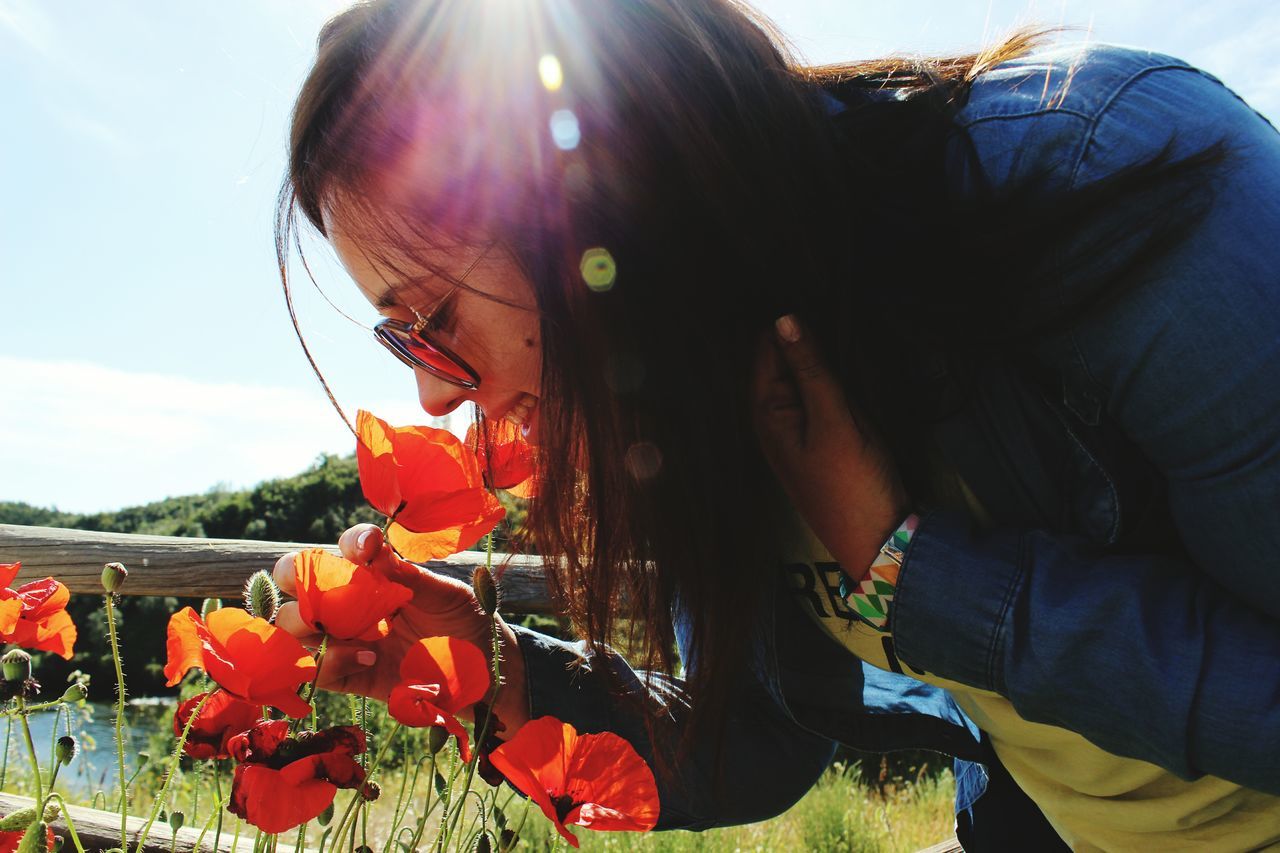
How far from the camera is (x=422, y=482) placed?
3.01 feet

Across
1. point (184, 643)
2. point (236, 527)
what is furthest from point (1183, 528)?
point (236, 527)

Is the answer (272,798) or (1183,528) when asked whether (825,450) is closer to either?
(1183,528)

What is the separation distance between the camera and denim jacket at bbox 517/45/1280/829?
0.74m

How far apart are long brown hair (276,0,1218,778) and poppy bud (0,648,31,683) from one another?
564 mm

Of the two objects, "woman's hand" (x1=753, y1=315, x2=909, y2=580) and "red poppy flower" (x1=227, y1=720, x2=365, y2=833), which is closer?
"red poppy flower" (x1=227, y1=720, x2=365, y2=833)

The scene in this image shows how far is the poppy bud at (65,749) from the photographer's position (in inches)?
33.3

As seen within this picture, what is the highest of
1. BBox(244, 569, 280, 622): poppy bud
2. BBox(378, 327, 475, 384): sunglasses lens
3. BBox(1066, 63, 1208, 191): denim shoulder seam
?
BBox(1066, 63, 1208, 191): denim shoulder seam

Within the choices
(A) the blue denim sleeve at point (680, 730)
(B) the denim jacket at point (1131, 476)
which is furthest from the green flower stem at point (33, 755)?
(B) the denim jacket at point (1131, 476)

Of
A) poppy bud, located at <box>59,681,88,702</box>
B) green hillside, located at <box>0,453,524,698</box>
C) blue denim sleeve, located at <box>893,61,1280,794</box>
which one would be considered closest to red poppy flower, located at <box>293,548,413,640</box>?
poppy bud, located at <box>59,681,88,702</box>

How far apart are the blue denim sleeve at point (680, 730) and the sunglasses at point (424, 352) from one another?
0.42m

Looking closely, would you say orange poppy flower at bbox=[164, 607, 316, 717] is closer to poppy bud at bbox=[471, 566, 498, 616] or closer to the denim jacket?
poppy bud at bbox=[471, 566, 498, 616]

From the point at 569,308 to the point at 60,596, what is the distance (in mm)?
698

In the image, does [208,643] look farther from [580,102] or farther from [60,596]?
[580,102]

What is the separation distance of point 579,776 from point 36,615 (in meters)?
0.64
